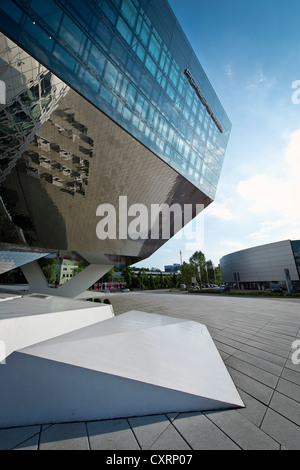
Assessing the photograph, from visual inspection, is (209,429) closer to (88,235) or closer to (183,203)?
(88,235)

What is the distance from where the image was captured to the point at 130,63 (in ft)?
39.9

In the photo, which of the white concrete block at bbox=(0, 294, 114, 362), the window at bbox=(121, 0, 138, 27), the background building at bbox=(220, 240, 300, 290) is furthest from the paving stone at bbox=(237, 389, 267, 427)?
the background building at bbox=(220, 240, 300, 290)

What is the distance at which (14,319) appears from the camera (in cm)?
442

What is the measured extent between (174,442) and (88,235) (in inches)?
809

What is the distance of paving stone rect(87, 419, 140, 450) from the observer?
2.26 m

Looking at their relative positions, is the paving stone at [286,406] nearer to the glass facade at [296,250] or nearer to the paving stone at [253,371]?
the paving stone at [253,371]

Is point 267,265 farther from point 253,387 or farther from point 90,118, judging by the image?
point 253,387

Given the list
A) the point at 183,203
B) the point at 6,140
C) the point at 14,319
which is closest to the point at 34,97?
the point at 6,140

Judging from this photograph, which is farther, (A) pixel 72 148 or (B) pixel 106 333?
(A) pixel 72 148

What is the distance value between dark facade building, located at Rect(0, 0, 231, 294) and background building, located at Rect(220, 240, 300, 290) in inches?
1539

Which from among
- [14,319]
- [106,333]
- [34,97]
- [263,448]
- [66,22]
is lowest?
[263,448]

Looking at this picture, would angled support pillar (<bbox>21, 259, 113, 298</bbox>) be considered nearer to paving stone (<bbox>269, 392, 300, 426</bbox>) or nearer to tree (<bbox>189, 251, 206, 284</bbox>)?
paving stone (<bbox>269, 392, 300, 426</bbox>)

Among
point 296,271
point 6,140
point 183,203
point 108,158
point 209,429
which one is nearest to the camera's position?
point 209,429
